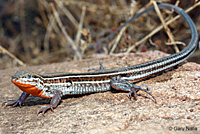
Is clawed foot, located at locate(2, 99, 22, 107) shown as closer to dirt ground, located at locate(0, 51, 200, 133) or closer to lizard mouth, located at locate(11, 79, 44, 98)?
dirt ground, located at locate(0, 51, 200, 133)

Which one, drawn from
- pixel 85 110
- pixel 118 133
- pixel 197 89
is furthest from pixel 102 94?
pixel 197 89

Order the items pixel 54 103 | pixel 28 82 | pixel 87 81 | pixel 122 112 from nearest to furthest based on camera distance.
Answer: pixel 122 112, pixel 28 82, pixel 54 103, pixel 87 81

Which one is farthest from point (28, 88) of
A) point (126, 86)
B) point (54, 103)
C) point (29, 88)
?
point (126, 86)

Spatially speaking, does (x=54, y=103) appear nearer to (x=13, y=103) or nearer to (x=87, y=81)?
(x=87, y=81)

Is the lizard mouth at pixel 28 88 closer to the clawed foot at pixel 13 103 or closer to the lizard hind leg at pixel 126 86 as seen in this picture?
the clawed foot at pixel 13 103

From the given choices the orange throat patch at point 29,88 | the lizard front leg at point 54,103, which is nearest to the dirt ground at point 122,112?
the lizard front leg at point 54,103

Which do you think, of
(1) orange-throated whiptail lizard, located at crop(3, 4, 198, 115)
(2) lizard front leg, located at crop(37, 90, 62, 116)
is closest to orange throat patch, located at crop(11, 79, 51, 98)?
(1) orange-throated whiptail lizard, located at crop(3, 4, 198, 115)
